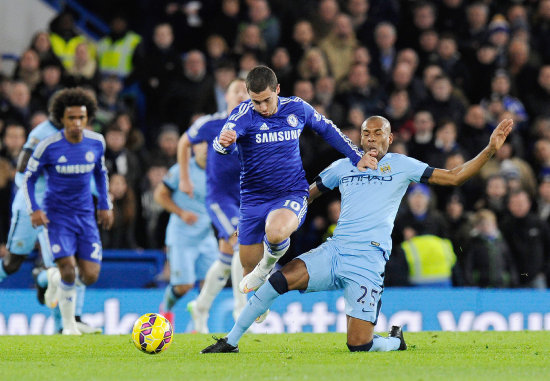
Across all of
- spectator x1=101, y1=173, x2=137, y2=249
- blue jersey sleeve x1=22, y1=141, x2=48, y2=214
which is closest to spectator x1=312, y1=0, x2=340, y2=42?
spectator x1=101, y1=173, x2=137, y2=249

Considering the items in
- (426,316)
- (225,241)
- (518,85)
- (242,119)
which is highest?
(518,85)

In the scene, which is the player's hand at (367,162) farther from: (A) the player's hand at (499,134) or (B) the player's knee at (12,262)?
(B) the player's knee at (12,262)

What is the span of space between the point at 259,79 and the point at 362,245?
5.63ft

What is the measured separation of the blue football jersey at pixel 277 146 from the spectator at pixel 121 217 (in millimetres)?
5573

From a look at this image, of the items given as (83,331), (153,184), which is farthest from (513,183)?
(83,331)

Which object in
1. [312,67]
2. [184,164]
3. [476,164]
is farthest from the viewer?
[312,67]

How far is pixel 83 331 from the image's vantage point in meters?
12.4

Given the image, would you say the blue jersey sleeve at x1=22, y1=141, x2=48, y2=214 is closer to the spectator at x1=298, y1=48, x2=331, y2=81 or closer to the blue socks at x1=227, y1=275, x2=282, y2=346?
the blue socks at x1=227, y1=275, x2=282, y2=346

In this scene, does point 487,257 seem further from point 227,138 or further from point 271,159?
point 227,138

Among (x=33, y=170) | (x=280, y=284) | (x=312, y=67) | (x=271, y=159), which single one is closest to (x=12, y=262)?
(x=33, y=170)

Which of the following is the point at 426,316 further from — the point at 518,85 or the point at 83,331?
the point at 518,85

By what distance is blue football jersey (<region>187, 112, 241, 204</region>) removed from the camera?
11.5 meters

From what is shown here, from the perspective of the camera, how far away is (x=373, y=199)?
9242mm

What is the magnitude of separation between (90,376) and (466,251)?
884 cm
